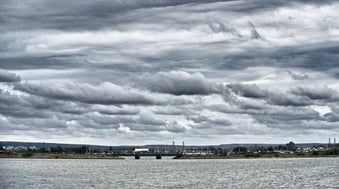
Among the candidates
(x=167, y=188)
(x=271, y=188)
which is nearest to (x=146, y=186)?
(x=167, y=188)

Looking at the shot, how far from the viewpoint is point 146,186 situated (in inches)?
5049

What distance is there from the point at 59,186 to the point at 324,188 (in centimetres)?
5330

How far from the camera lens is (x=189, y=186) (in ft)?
419

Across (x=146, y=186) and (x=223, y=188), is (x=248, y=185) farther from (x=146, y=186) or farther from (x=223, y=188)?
(x=146, y=186)

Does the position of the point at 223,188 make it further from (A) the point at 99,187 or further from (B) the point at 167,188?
(A) the point at 99,187

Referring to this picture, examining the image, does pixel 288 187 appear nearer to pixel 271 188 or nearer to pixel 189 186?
pixel 271 188

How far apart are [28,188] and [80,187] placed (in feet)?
33.4

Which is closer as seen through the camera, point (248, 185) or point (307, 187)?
point (307, 187)

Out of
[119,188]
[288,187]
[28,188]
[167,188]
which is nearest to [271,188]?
[288,187]

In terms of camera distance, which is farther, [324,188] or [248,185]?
[248,185]

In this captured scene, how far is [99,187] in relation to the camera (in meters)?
126

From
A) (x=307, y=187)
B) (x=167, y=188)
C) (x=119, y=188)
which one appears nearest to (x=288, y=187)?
(x=307, y=187)

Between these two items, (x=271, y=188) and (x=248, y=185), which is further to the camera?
(x=248, y=185)

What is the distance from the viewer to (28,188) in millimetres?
123312
